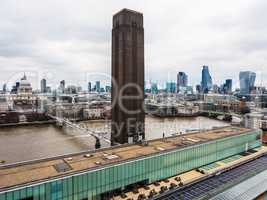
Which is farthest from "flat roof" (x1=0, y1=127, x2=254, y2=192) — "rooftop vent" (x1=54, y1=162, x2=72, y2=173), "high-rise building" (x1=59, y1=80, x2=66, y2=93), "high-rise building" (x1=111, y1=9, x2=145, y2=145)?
"high-rise building" (x1=59, y1=80, x2=66, y2=93)

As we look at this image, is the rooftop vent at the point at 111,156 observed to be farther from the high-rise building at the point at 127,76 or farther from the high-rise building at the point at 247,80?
the high-rise building at the point at 247,80

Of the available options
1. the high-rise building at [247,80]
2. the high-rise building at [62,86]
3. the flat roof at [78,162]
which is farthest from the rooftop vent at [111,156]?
the high-rise building at [247,80]

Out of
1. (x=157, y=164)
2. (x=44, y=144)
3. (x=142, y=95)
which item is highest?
(x=142, y=95)

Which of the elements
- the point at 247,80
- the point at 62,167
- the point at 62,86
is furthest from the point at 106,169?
the point at 247,80

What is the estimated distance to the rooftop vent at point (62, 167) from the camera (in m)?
18.3

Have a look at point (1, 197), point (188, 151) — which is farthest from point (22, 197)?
point (188, 151)

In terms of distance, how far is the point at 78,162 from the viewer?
809 inches

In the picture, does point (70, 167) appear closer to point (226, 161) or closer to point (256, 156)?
point (226, 161)

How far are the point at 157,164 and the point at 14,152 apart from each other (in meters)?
28.2

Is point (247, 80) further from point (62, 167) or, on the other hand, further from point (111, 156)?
point (62, 167)

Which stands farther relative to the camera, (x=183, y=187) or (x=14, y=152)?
(x=14, y=152)

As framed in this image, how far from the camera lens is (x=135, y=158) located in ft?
69.7

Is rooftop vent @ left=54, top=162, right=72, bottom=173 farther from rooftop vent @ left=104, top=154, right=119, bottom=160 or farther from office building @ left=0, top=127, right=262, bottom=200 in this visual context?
rooftop vent @ left=104, top=154, right=119, bottom=160

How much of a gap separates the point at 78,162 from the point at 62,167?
1797mm
